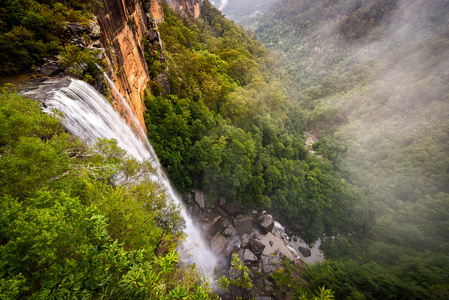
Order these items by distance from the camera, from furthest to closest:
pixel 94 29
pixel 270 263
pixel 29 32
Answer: pixel 270 263, pixel 94 29, pixel 29 32

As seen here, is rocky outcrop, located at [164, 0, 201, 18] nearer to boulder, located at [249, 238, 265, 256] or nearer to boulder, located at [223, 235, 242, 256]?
boulder, located at [223, 235, 242, 256]

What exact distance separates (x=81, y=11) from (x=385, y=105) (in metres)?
75.7


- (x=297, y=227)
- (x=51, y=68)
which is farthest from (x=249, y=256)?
(x=51, y=68)

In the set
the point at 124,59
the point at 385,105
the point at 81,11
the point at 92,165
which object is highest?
the point at 81,11

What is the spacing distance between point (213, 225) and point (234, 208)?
3.67 meters

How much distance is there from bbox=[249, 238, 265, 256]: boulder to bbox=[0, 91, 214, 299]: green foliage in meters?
16.9

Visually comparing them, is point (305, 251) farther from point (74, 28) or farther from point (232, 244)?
point (74, 28)

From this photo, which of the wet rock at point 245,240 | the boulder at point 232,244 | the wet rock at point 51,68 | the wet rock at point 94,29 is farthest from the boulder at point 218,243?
the wet rock at point 94,29

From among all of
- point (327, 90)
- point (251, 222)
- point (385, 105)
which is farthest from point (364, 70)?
point (251, 222)

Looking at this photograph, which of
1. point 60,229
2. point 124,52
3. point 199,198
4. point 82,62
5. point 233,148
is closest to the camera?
point 60,229

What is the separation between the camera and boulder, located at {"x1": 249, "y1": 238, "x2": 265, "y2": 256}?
65.9 ft

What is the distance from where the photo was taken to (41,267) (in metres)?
3.35

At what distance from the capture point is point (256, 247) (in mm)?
20156

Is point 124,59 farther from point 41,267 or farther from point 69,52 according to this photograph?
point 41,267
